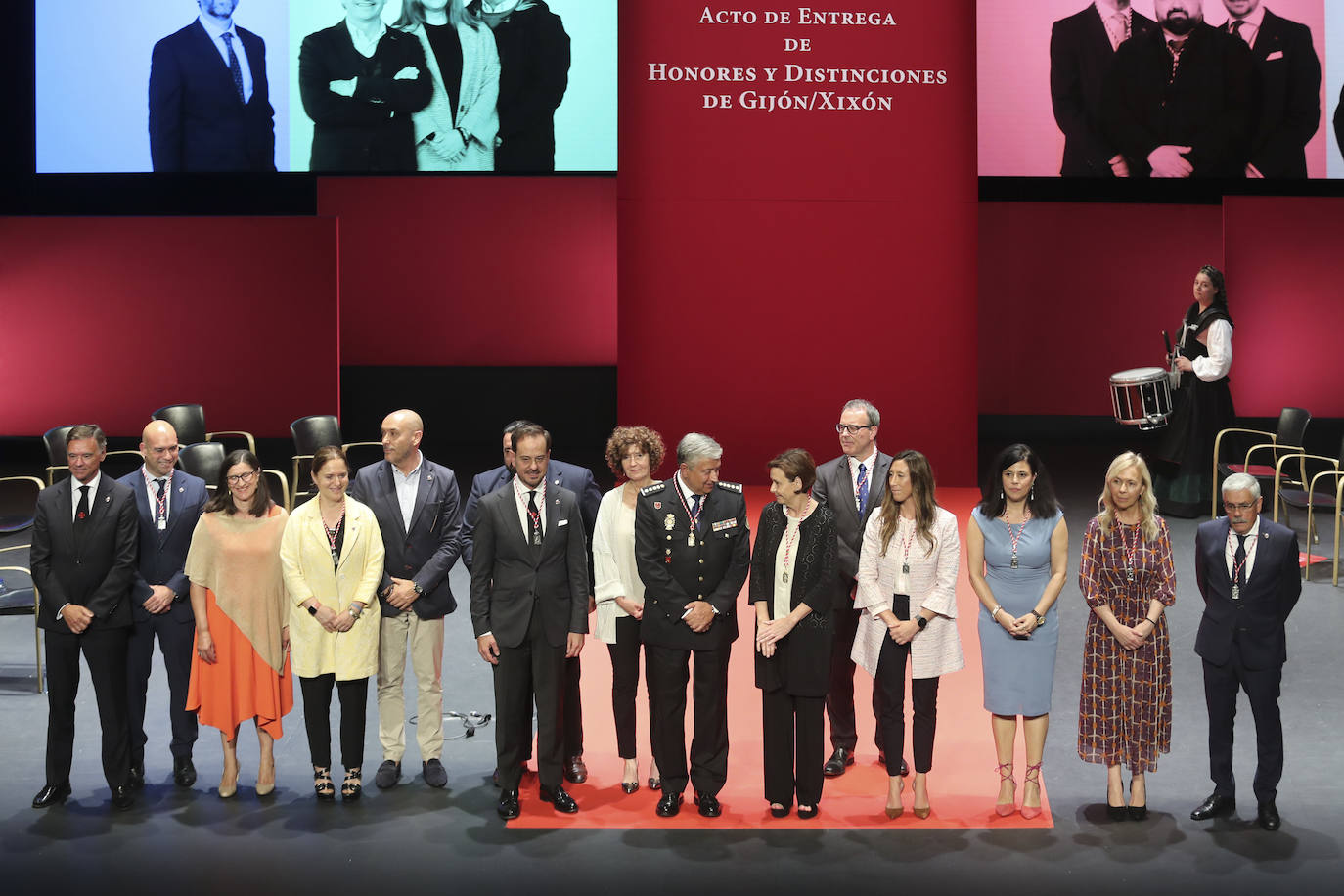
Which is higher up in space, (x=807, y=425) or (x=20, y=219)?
(x=20, y=219)

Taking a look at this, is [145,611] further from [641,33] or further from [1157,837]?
[641,33]

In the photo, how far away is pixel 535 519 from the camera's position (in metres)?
5.01

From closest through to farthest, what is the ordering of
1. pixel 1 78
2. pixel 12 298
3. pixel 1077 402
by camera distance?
pixel 1 78
pixel 12 298
pixel 1077 402

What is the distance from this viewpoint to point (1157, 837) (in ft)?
15.5

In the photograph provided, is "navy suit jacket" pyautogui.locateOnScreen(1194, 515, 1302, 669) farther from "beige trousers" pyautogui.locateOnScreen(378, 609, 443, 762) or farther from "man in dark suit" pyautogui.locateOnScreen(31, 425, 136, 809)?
"man in dark suit" pyautogui.locateOnScreen(31, 425, 136, 809)

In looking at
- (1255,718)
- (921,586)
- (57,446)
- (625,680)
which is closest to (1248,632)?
(1255,718)

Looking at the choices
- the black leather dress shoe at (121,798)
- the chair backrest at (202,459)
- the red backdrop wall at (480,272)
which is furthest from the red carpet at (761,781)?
the red backdrop wall at (480,272)

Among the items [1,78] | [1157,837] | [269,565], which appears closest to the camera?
[1157,837]

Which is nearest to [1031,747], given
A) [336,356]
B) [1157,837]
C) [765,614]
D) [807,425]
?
[1157,837]

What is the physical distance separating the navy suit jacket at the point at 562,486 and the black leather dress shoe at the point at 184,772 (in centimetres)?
122

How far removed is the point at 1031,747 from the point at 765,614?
1025 millimetres

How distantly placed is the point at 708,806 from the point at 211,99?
29.7 feet

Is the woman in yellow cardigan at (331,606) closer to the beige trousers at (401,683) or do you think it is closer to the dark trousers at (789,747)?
the beige trousers at (401,683)

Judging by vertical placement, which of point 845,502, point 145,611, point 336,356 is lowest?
point 145,611
